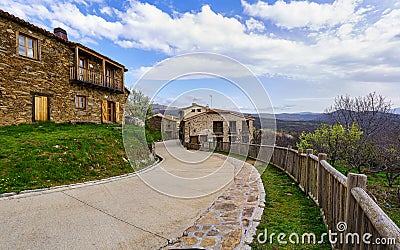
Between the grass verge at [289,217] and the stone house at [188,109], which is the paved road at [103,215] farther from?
the stone house at [188,109]

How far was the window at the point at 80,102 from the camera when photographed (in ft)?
52.2

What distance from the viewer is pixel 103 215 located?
409 cm

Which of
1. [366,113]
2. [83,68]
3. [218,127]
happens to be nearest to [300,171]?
[366,113]

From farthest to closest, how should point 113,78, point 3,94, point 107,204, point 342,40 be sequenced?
1. point 113,78
2. point 342,40
3. point 3,94
4. point 107,204

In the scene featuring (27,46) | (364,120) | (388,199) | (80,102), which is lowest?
(388,199)

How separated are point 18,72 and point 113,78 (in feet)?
25.3

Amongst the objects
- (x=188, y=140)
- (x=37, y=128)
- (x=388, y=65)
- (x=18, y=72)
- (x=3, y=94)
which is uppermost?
(x=388, y=65)

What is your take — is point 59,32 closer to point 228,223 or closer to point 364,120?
point 228,223

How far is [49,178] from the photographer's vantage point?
6449mm

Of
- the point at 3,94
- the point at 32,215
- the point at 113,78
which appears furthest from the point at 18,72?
the point at 32,215

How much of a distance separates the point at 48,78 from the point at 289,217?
15.0 meters

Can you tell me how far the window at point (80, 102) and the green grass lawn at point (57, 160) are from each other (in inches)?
219

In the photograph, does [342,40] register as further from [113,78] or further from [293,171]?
[113,78]

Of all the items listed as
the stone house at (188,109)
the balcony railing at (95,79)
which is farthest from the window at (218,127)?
the balcony railing at (95,79)
